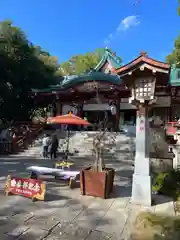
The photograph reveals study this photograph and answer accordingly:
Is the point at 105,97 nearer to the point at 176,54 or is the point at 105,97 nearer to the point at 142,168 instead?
the point at 176,54

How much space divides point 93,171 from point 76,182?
4.64 ft

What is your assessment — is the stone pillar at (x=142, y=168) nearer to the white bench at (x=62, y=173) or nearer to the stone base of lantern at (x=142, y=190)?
the stone base of lantern at (x=142, y=190)

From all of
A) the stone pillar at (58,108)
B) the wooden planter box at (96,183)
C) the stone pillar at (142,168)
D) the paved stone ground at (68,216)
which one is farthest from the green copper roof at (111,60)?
the wooden planter box at (96,183)

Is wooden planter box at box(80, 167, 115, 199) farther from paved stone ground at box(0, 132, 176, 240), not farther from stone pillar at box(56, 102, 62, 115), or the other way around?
stone pillar at box(56, 102, 62, 115)

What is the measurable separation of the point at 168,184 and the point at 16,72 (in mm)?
17281

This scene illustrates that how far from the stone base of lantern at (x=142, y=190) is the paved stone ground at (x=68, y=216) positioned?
0.61 ft

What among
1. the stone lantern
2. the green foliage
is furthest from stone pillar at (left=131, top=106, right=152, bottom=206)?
the green foliage

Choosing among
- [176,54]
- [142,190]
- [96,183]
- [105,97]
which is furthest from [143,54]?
[105,97]

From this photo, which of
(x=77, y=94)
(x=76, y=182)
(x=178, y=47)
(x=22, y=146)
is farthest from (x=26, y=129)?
(x=178, y=47)

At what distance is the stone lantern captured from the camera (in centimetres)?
513

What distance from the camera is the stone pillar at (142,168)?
5.12 m

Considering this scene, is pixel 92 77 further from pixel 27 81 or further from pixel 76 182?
pixel 76 182

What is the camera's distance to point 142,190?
16.9ft

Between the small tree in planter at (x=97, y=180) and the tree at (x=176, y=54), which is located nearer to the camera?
the small tree in planter at (x=97, y=180)
